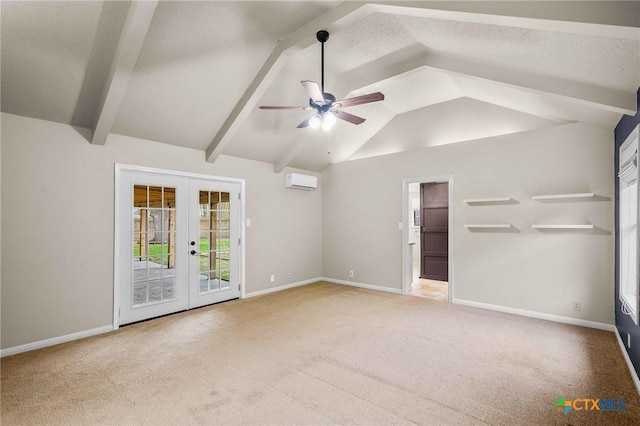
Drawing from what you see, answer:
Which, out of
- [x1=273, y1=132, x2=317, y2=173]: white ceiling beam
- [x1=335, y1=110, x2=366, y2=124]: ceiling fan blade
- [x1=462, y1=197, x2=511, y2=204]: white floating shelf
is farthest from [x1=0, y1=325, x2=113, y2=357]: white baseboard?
[x1=462, y1=197, x2=511, y2=204]: white floating shelf

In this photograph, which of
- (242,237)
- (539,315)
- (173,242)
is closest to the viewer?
(539,315)

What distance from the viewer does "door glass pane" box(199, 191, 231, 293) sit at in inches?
186

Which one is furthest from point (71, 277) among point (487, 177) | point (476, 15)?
point (487, 177)

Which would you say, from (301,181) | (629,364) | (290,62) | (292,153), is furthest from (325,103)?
(629,364)

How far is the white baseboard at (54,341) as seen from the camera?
3049 mm

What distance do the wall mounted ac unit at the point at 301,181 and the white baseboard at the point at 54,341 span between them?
3589mm

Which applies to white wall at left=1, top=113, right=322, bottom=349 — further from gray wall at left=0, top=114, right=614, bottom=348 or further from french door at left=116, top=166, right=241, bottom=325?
french door at left=116, top=166, right=241, bottom=325

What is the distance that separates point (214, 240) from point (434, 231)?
185 inches

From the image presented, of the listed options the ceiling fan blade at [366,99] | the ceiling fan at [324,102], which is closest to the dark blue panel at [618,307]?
the ceiling fan blade at [366,99]

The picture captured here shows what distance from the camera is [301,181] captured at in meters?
5.96

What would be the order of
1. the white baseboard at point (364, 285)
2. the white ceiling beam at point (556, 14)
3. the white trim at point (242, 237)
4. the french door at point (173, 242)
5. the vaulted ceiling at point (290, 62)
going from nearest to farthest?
1. the white ceiling beam at point (556, 14)
2. the vaulted ceiling at point (290, 62)
3. the french door at point (173, 242)
4. the white trim at point (242, 237)
5. the white baseboard at point (364, 285)

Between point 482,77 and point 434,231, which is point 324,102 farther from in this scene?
point 434,231

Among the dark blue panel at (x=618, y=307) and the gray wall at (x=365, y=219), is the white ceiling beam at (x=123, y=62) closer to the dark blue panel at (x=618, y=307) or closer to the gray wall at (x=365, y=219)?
the gray wall at (x=365, y=219)

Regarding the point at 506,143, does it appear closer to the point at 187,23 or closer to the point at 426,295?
the point at 426,295
